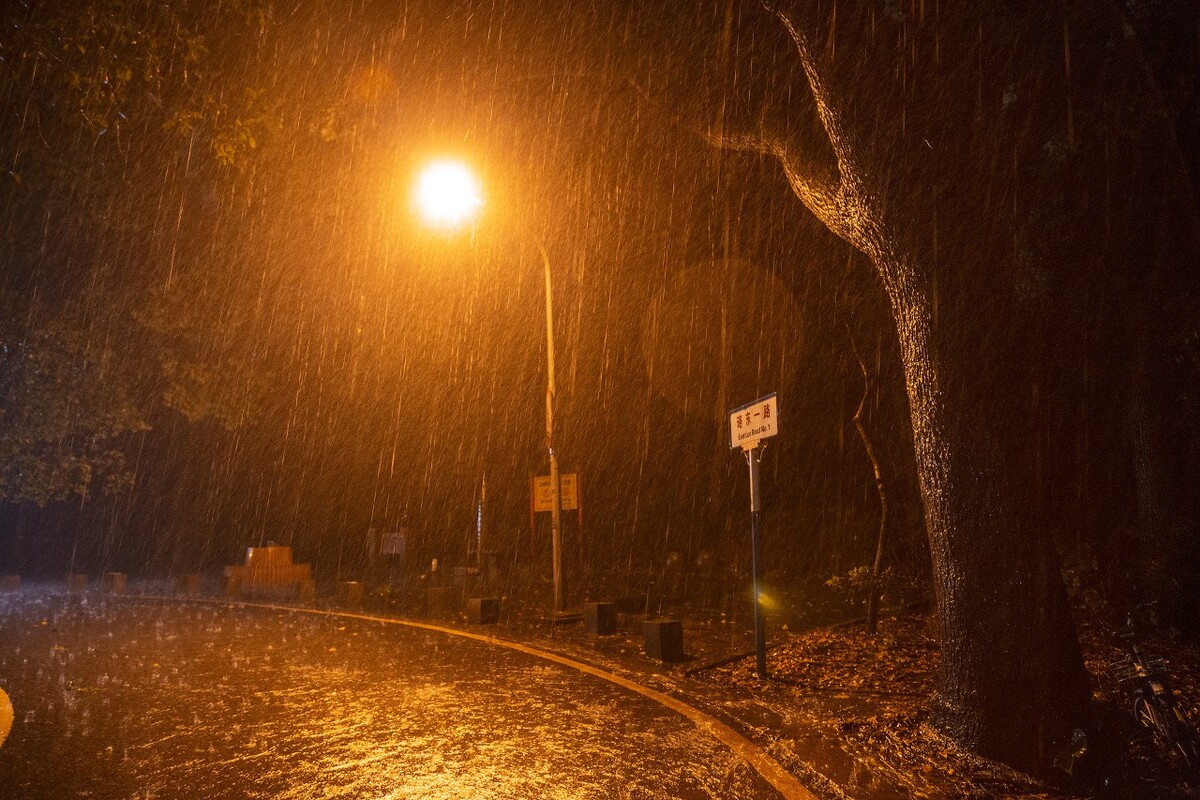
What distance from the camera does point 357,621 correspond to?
14.0m

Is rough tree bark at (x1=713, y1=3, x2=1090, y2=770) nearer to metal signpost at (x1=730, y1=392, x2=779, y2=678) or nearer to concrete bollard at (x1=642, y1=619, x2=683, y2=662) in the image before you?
metal signpost at (x1=730, y1=392, x2=779, y2=678)

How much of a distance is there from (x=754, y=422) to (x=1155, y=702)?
13.9 ft

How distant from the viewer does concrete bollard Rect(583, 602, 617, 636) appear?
39.1 ft

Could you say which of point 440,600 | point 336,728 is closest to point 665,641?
point 336,728

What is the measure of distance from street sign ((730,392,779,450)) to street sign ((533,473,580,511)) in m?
6.77

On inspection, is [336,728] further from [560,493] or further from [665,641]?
[560,493]

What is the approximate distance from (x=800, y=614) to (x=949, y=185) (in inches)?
423

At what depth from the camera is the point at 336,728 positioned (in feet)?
20.5

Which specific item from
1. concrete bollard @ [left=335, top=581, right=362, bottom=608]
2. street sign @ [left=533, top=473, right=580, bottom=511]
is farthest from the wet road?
concrete bollard @ [left=335, top=581, right=362, bottom=608]

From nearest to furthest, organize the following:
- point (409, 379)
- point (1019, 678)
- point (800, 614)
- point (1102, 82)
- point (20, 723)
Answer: point (1019, 678), point (20, 723), point (1102, 82), point (800, 614), point (409, 379)

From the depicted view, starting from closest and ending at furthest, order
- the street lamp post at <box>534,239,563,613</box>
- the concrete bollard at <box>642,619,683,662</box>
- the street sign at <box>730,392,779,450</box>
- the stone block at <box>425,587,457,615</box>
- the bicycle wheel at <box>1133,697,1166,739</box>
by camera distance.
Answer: the bicycle wheel at <box>1133,697,1166,739</box>
the street sign at <box>730,392,779,450</box>
the concrete bollard at <box>642,619,683,662</box>
the street lamp post at <box>534,239,563,613</box>
the stone block at <box>425,587,457,615</box>

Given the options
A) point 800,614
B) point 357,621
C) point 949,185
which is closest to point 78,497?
point 357,621

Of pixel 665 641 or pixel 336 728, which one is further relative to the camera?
pixel 665 641

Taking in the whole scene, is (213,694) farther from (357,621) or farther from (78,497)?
(78,497)
